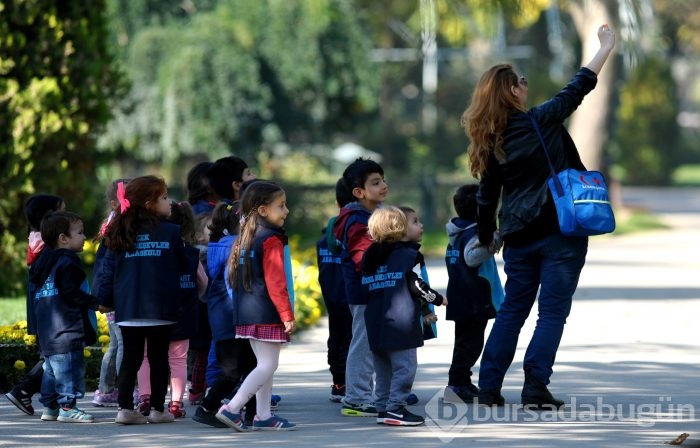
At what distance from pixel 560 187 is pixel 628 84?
131ft

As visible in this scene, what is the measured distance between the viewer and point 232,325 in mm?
7426

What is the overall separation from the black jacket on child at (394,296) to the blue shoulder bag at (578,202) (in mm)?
787

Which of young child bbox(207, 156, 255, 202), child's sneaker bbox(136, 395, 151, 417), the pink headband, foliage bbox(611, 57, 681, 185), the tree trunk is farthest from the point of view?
foliage bbox(611, 57, 681, 185)

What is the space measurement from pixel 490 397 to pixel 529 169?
127cm

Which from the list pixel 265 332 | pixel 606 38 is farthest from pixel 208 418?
pixel 606 38

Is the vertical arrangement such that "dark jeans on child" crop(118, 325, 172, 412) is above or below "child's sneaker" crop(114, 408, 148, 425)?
above

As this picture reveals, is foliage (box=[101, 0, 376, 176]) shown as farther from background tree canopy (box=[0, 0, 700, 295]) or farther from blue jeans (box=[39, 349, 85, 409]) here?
blue jeans (box=[39, 349, 85, 409])

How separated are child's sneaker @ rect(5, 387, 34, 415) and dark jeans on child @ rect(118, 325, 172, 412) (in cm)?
68

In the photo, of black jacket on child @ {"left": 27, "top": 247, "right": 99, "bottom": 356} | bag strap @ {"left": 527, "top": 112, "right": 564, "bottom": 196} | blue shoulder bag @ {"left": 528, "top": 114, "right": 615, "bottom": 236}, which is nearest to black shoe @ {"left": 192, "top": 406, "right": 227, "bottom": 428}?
black jacket on child @ {"left": 27, "top": 247, "right": 99, "bottom": 356}

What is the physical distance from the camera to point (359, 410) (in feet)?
25.5

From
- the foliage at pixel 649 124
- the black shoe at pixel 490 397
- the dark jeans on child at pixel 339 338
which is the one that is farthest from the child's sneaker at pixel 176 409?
the foliage at pixel 649 124

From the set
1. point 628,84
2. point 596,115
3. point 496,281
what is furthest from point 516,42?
point 496,281

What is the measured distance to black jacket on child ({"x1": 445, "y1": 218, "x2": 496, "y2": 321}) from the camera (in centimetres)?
805

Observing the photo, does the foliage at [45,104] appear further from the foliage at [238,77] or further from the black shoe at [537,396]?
the foliage at [238,77]
